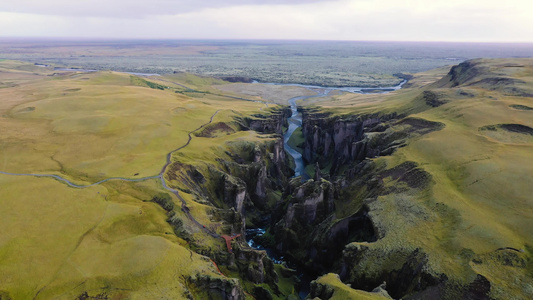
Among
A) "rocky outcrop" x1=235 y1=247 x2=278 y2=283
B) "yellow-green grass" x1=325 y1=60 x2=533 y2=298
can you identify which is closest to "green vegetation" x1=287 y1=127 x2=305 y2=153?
"yellow-green grass" x1=325 y1=60 x2=533 y2=298

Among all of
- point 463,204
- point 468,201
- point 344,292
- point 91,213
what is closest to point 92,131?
point 91,213

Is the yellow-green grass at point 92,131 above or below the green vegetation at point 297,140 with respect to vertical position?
above

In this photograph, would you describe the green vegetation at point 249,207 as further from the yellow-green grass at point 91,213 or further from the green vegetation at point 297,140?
the green vegetation at point 297,140

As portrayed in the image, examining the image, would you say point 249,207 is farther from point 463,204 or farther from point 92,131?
point 92,131

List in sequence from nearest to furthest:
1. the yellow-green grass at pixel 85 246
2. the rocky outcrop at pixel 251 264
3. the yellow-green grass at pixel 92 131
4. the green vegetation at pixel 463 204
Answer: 1. the yellow-green grass at pixel 85 246
2. the green vegetation at pixel 463 204
3. the rocky outcrop at pixel 251 264
4. the yellow-green grass at pixel 92 131

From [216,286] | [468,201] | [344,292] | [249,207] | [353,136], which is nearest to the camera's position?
[344,292]

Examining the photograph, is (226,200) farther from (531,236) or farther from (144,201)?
(531,236)

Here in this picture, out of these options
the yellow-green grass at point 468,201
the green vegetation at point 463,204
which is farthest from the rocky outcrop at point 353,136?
the yellow-green grass at point 468,201

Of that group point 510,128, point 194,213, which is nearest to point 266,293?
point 194,213

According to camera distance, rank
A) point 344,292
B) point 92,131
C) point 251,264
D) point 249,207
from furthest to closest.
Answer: point 92,131
point 249,207
point 251,264
point 344,292

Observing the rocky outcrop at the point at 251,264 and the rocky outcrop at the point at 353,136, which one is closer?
the rocky outcrop at the point at 251,264

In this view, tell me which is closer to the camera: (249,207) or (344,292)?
(344,292)
